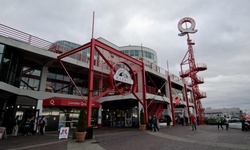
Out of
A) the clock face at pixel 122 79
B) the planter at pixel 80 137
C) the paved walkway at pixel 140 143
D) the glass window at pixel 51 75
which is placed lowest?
the paved walkway at pixel 140 143

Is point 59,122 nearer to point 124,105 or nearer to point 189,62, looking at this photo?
point 124,105

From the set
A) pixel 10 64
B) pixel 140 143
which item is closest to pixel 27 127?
pixel 10 64

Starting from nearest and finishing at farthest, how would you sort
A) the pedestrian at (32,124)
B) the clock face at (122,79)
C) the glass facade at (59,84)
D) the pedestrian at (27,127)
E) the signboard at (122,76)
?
the clock face at (122,79)
the signboard at (122,76)
the pedestrian at (27,127)
the pedestrian at (32,124)
the glass facade at (59,84)

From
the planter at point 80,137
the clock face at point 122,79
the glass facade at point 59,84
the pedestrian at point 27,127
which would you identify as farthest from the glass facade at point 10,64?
the clock face at point 122,79

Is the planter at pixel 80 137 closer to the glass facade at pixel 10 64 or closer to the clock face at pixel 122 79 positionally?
the clock face at pixel 122 79

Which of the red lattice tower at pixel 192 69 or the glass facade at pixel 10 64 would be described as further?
the red lattice tower at pixel 192 69

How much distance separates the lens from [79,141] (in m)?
10.4

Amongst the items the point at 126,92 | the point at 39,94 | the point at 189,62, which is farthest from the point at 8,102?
the point at 189,62

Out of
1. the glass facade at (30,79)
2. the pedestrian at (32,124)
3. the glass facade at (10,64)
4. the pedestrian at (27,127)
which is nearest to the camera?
the glass facade at (10,64)

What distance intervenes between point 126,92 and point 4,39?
12.4m

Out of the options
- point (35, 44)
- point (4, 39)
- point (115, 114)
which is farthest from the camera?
point (115, 114)

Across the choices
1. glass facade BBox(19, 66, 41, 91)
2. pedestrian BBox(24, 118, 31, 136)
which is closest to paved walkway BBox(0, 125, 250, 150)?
pedestrian BBox(24, 118, 31, 136)

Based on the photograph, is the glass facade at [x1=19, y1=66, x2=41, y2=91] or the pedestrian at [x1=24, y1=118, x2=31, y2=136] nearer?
the pedestrian at [x1=24, y1=118, x2=31, y2=136]

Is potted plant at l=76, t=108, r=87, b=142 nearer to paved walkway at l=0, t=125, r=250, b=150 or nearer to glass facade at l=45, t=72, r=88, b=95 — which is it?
paved walkway at l=0, t=125, r=250, b=150
